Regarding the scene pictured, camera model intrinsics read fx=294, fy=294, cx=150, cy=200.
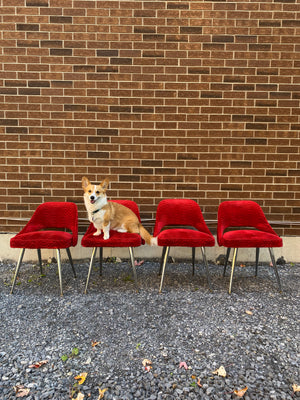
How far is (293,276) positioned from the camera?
3260 mm

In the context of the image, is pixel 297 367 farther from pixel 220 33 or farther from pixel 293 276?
pixel 220 33

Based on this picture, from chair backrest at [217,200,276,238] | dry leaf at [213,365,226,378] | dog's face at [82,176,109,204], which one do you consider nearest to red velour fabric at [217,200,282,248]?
chair backrest at [217,200,276,238]

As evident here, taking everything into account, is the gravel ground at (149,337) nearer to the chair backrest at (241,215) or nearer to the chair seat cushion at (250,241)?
the chair seat cushion at (250,241)

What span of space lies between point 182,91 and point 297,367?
A: 115 inches

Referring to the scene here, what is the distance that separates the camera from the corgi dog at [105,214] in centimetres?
288

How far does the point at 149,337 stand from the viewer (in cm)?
208

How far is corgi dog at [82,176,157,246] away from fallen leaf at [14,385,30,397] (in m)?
1.39

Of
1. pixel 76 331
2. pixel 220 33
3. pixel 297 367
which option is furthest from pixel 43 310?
pixel 220 33

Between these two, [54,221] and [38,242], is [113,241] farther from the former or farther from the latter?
[54,221]

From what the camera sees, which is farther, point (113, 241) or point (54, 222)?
point (54, 222)

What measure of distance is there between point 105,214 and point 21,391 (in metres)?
1.61

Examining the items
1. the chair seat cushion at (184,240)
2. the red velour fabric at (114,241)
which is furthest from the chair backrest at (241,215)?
the red velour fabric at (114,241)

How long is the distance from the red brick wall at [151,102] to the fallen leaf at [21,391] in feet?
7.47

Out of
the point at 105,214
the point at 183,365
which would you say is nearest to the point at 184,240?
the point at 105,214
